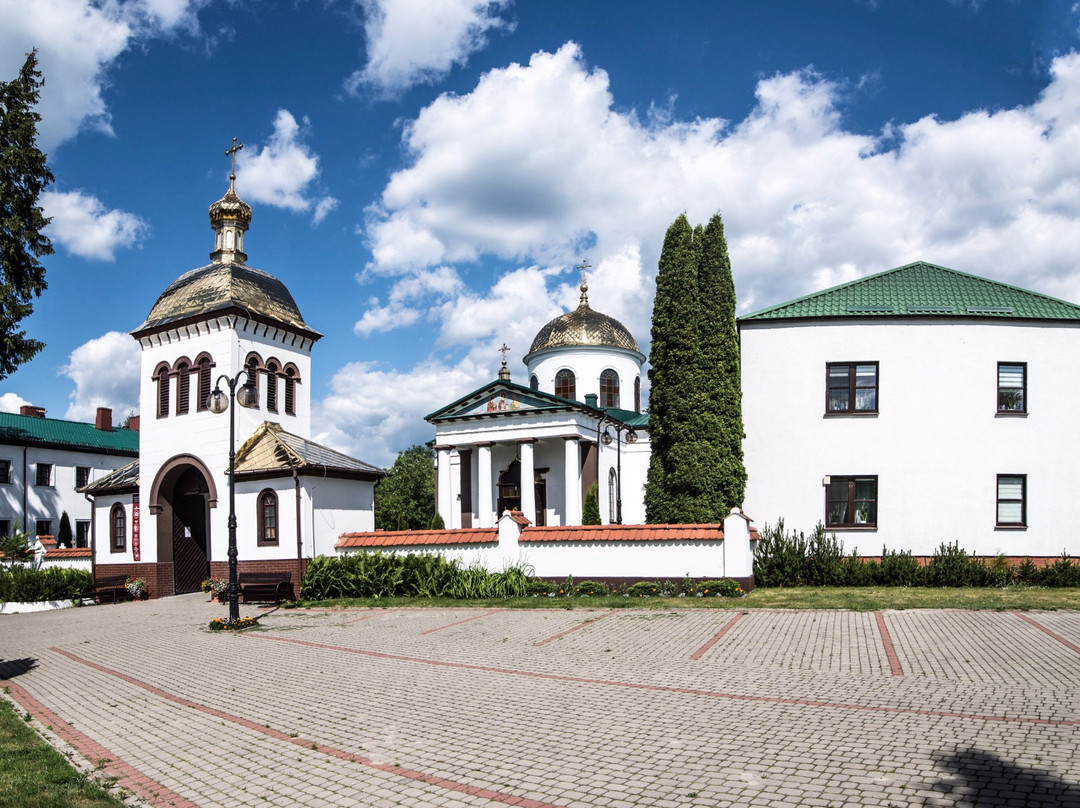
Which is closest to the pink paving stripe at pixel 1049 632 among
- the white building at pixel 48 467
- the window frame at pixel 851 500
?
the window frame at pixel 851 500

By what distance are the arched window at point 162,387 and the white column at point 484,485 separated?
36.2ft

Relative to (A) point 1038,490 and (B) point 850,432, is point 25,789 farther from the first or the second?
(A) point 1038,490

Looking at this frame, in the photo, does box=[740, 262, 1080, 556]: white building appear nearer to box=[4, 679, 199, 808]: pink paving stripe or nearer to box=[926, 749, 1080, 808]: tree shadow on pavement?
box=[926, 749, 1080, 808]: tree shadow on pavement

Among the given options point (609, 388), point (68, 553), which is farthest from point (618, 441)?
point (68, 553)

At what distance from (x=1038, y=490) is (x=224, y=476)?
22.6 m

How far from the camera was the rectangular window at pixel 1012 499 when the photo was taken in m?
21.0

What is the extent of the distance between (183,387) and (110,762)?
20018mm

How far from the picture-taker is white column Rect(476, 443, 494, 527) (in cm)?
3069

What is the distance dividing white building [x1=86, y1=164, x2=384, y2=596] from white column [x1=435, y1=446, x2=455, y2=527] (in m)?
6.46

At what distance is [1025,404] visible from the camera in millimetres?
21328

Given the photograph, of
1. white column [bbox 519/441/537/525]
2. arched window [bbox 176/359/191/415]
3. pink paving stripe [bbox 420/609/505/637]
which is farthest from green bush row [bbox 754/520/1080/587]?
arched window [bbox 176/359/191/415]

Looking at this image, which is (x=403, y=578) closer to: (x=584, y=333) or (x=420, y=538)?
(x=420, y=538)

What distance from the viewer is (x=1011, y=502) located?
832 inches

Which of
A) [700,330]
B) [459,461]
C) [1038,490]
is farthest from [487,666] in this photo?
[459,461]
